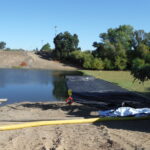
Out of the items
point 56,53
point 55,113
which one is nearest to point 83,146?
point 55,113

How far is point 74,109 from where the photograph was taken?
34.5ft

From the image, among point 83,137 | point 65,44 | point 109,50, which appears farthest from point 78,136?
point 65,44

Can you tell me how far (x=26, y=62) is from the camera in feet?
163

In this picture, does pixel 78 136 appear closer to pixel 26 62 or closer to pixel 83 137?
pixel 83 137

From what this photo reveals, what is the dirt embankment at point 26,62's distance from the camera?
1864 inches

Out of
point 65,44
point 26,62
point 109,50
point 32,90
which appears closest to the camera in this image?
point 32,90

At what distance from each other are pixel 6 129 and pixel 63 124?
1657mm

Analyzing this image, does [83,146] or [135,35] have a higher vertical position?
[135,35]

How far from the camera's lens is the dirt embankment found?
47.3 metres

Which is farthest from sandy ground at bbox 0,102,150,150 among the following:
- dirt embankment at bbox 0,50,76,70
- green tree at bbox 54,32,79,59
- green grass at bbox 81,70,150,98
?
green tree at bbox 54,32,79,59

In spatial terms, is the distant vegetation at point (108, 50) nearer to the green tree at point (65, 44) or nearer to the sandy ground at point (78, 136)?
the green tree at point (65, 44)

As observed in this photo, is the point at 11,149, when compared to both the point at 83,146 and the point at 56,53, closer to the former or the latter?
the point at 83,146

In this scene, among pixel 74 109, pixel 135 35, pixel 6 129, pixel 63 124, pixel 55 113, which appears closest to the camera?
pixel 6 129

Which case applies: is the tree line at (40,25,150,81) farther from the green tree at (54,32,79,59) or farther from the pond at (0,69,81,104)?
the pond at (0,69,81,104)
